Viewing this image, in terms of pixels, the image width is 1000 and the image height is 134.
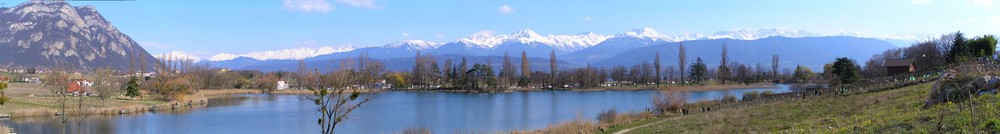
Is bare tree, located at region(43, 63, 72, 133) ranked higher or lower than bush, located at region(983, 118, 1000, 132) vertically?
higher

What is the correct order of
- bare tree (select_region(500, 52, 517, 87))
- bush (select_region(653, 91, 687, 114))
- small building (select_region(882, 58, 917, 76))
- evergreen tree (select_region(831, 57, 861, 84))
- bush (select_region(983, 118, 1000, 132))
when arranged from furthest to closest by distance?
bare tree (select_region(500, 52, 517, 87)) → small building (select_region(882, 58, 917, 76)) → evergreen tree (select_region(831, 57, 861, 84)) → bush (select_region(653, 91, 687, 114)) → bush (select_region(983, 118, 1000, 132))

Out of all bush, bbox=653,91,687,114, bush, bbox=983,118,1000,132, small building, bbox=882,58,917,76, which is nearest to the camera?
bush, bbox=983,118,1000,132

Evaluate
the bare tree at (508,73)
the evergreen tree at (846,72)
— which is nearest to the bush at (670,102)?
the evergreen tree at (846,72)

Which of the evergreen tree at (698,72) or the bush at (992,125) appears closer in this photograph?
the bush at (992,125)

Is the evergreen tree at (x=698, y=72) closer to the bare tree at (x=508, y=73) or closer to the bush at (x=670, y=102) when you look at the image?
the bare tree at (x=508, y=73)

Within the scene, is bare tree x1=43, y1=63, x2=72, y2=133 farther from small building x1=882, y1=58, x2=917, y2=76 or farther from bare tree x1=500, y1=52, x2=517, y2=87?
bare tree x1=500, y1=52, x2=517, y2=87

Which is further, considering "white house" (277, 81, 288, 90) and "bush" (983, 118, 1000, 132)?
"white house" (277, 81, 288, 90)

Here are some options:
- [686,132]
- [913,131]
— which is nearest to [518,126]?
[686,132]

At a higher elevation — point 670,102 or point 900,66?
point 900,66

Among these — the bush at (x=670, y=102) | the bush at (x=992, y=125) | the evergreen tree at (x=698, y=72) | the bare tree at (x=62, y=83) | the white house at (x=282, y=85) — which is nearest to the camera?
the bush at (x=992, y=125)

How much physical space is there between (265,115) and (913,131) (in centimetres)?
3669

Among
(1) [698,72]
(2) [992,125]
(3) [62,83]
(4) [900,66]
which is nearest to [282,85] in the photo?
(1) [698,72]

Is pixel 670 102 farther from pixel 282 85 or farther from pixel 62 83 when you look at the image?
pixel 282 85

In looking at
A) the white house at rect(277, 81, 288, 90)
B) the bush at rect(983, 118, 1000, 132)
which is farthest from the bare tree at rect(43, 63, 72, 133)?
the white house at rect(277, 81, 288, 90)
